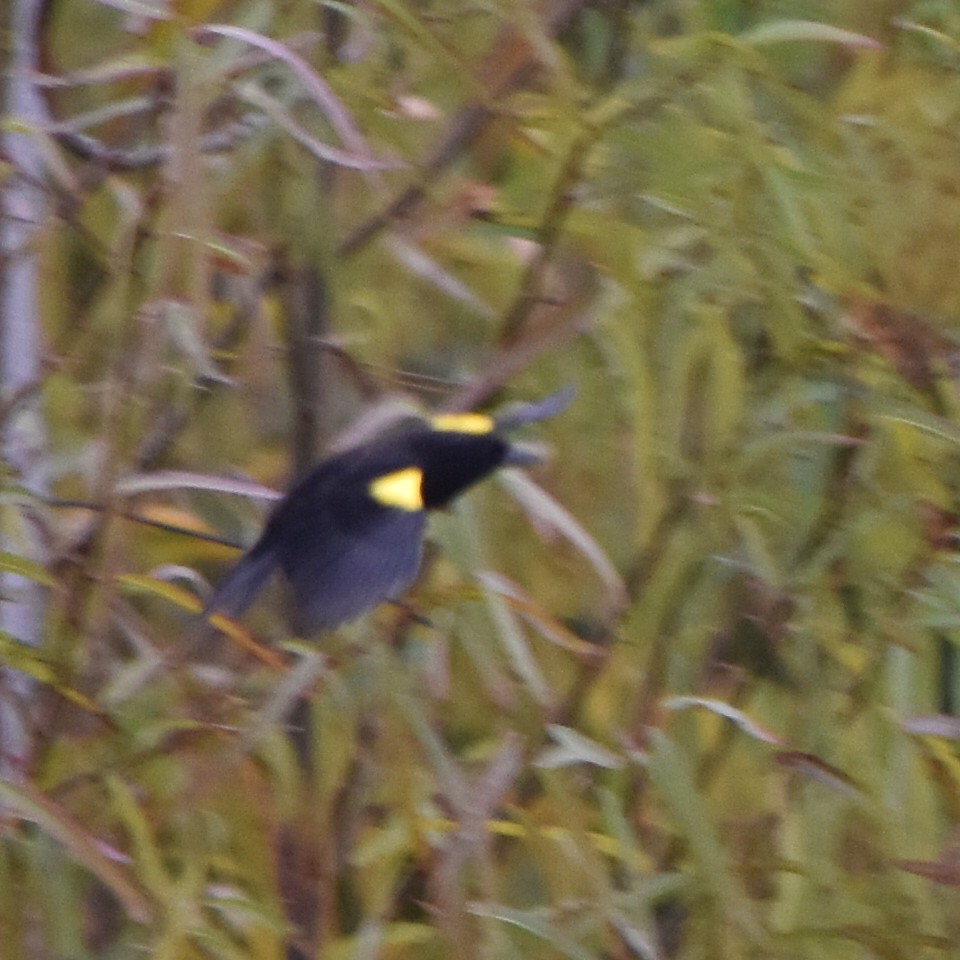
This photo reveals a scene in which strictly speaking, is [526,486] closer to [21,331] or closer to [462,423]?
[462,423]

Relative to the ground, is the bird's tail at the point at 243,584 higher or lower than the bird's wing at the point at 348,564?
lower

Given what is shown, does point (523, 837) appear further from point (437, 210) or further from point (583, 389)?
point (437, 210)

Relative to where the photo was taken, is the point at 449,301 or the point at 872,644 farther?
the point at 449,301

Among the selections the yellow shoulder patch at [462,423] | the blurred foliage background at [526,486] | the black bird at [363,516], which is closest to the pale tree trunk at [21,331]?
the blurred foliage background at [526,486]

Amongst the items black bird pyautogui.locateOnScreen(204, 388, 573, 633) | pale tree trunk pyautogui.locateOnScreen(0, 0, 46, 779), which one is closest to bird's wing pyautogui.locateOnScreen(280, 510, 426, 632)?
black bird pyautogui.locateOnScreen(204, 388, 573, 633)

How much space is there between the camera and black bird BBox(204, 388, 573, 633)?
3.05 ft

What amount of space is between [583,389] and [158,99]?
308 mm

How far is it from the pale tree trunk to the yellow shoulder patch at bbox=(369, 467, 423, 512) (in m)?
0.20

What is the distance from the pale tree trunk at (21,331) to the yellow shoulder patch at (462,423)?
0.78 ft

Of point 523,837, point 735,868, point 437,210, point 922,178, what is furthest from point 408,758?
point 922,178

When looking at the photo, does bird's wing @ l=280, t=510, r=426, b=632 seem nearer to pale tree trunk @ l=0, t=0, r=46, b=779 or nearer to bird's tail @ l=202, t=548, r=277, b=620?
bird's tail @ l=202, t=548, r=277, b=620

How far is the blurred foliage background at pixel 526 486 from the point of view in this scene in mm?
900

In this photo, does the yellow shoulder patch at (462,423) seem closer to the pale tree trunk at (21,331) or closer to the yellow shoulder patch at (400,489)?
the yellow shoulder patch at (400,489)

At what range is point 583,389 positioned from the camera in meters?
1.01
